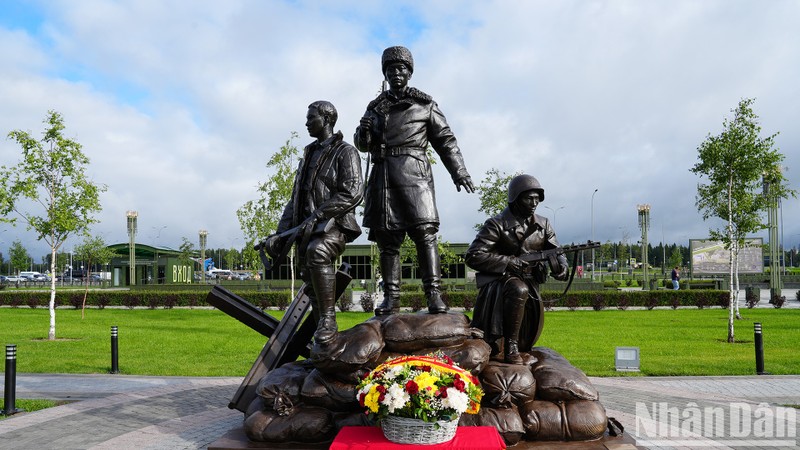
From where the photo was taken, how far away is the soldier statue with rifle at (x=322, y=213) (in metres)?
Result: 5.99

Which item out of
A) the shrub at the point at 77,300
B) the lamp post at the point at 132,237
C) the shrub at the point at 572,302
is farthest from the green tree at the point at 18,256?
the shrub at the point at 572,302

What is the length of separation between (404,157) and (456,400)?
288cm

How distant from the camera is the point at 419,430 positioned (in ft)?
14.6

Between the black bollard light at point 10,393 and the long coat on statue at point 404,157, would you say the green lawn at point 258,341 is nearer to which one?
the black bollard light at point 10,393

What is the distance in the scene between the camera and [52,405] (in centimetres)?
870

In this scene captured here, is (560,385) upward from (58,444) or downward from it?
upward

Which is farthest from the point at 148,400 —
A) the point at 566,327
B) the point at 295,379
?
the point at 566,327

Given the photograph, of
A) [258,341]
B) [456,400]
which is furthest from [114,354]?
[456,400]

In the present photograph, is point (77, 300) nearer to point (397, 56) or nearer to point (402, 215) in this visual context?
point (402, 215)

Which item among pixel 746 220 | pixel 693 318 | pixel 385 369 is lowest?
pixel 693 318

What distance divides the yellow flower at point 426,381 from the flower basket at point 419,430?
0.76ft

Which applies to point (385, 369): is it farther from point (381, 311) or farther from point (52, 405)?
point (52, 405)

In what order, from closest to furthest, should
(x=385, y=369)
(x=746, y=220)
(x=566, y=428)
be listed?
(x=385, y=369) → (x=566, y=428) → (x=746, y=220)

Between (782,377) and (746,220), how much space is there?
21.9 ft
